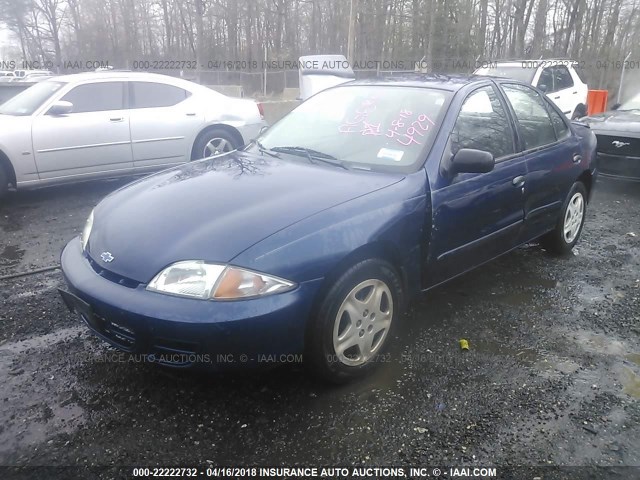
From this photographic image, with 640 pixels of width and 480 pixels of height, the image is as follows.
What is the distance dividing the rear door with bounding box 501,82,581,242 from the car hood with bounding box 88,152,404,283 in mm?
1495

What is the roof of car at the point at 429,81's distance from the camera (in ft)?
11.9

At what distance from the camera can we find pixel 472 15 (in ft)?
115

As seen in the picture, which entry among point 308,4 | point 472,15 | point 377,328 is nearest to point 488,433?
point 377,328

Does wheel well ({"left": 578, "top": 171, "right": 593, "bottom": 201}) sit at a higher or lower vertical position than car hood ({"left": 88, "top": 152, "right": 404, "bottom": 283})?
lower

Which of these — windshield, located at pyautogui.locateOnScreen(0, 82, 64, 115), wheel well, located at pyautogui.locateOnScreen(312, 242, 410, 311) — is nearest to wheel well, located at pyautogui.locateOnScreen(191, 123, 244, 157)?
windshield, located at pyautogui.locateOnScreen(0, 82, 64, 115)

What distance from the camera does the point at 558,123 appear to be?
4.53 m

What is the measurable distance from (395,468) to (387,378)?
2.29 feet

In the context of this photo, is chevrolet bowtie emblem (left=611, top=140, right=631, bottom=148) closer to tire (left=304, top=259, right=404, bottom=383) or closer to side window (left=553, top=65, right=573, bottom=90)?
side window (left=553, top=65, right=573, bottom=90)

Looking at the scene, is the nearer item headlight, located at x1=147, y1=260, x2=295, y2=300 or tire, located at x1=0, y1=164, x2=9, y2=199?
headlight, located at x1=147, y1=260, x2=295, y2=300

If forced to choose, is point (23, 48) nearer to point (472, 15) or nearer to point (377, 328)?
point (472, 15)

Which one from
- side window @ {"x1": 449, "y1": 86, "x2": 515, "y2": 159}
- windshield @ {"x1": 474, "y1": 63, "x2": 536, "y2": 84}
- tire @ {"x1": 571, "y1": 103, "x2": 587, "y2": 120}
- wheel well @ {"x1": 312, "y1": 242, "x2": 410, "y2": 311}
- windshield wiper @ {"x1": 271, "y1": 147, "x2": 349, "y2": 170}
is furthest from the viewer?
tire @ {"x1": 571, "y1": 103, "x2": 587, "y2": 120}

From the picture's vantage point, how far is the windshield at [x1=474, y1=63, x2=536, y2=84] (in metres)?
10.2

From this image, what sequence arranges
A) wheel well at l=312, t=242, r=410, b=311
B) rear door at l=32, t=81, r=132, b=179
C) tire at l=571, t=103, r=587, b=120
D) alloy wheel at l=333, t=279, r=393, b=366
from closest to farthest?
wheel well at l=312, t=242, r=410, b=311
alloy wheel at l=333, t=279, r=393, b=366
rear door at l=32, t=81, r=132, b=179
tire at l=571, t=103, r=587, b=120

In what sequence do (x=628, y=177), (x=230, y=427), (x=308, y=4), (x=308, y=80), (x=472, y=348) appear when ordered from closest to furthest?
(x=230, y=427)
(x=472, y=348)
(x=628, y=177)
(x=308, y=80)
(x=308, y=4)
